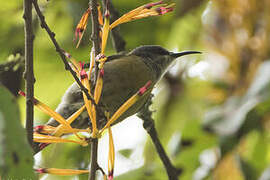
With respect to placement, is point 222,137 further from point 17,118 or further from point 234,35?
point 17,118

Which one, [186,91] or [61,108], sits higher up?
[61,108]

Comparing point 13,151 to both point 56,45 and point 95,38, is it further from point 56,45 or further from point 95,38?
point 95,38

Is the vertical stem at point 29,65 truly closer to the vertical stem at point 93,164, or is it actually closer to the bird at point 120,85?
the vertical stem at point 93,164

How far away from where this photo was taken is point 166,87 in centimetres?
393

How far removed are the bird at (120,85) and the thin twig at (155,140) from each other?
2.6 inches

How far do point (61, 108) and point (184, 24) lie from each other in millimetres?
2159

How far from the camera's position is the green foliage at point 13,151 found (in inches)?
39.9

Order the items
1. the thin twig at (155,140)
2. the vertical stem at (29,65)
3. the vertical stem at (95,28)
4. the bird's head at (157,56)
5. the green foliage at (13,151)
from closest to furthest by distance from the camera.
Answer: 1. the green foliage at (13,151)
2. the vertical stem at (29,65)
3. the vertical stem at (95,28)
4. the thin twig at (155,140)
5. the bird's head at (157,56)

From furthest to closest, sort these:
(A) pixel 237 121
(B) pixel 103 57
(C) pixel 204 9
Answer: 1. (C) pixel 204 9
2. (A) pixel 237 121
3. (B) pixel 103 57

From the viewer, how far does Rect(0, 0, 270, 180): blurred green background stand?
3.03 metres

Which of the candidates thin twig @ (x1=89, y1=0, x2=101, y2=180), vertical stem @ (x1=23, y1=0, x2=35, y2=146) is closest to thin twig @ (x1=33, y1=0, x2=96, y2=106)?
vertical stem @ (x1=23, y1=0, x2=35, y2=146)

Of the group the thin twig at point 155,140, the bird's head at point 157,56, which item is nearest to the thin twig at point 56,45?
the thin twig at point 155,140

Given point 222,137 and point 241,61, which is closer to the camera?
point 222,137

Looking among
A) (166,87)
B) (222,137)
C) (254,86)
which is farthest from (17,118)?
(166,87)
